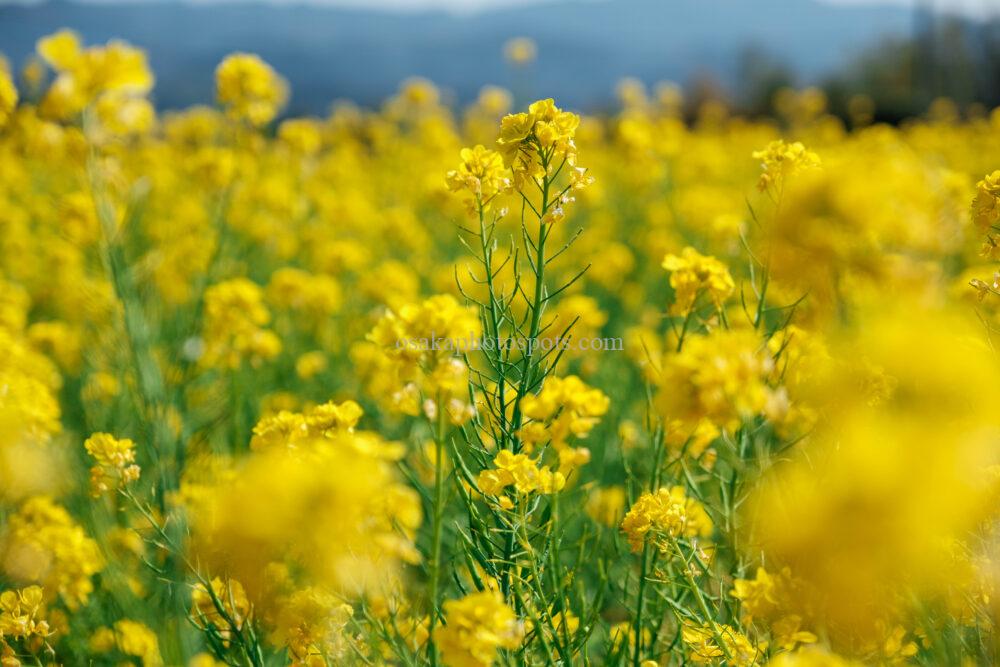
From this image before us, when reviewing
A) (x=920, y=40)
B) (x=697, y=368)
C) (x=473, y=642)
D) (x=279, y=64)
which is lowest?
(x=473, y=642)

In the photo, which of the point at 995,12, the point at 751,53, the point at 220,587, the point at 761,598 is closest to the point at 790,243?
the point at 761,598

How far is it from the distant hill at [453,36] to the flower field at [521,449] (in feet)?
315

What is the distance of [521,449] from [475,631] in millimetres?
667

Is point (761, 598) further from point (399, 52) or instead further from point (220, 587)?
point (399, 52)

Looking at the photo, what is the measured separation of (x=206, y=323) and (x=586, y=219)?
4393mm

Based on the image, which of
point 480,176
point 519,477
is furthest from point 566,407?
point 480,176

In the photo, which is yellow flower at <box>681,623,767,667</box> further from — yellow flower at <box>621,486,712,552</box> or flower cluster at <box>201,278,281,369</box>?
flower cluster at <box>201,278,281,369</box>

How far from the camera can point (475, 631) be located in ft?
3.43

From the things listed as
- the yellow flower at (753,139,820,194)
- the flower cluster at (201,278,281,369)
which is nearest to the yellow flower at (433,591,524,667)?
the yellow flower at (753,139,820,194)

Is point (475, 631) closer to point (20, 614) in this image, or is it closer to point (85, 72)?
point (20, 614)

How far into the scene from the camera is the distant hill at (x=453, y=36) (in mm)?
122188

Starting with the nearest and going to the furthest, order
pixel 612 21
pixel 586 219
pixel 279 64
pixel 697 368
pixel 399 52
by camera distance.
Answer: pixel 697 368, pixel 586 219, pixel 279 64, pixel 399 52, pixel 612 21

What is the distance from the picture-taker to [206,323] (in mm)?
3293

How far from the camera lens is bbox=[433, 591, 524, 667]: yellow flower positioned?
40.8 inches
